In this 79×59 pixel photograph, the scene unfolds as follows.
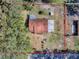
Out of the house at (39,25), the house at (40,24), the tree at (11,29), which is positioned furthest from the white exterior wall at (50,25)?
the tree at (11,29)

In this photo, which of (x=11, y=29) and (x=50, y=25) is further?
(x=50, y=25)

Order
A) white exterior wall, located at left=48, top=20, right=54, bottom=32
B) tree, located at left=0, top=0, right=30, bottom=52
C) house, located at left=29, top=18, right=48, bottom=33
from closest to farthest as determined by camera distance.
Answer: tree, located at left=0, top=0, right=30, bottom=52
white exterior wall, located at left=48, top=20, right=54, bottom=32
house, located at left=29, top=18, right=48, bottom=33

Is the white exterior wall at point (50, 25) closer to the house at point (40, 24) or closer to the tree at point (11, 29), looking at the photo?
the house at point (40, 24)

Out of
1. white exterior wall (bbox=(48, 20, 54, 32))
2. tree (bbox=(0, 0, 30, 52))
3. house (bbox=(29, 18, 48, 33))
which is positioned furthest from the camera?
house (bbox=(29, 18, 48, 33))

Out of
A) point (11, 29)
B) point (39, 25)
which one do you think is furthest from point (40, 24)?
point (11, 29)

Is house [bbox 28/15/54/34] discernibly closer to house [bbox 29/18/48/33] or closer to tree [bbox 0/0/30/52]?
house [bbox 29/18/48/33]

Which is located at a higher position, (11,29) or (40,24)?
(11,29)

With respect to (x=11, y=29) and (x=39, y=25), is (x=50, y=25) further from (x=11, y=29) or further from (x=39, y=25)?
(x=11, y=29)

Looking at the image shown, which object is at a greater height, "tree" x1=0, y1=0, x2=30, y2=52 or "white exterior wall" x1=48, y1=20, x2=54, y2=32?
"tree" x1=0, y1=0, x2=30, y2=52

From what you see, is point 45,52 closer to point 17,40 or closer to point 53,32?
point 17,40

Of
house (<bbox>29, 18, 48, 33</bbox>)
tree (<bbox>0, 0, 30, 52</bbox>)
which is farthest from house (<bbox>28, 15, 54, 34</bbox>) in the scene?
tree (<bbox>0, 0, 30, 52</bbox>)

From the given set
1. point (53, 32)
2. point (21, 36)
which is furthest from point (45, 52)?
point (53, 32)
